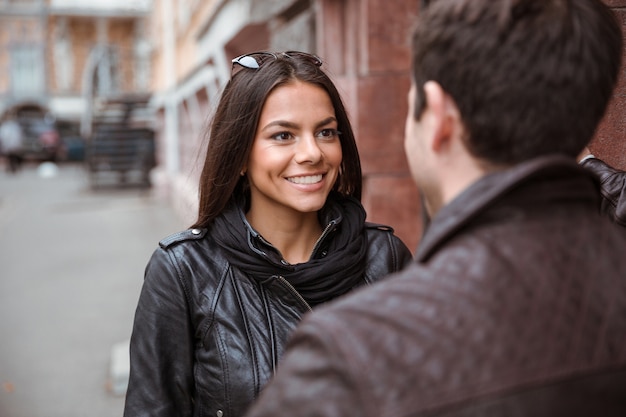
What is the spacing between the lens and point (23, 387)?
502cm

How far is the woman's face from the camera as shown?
6.82 ft

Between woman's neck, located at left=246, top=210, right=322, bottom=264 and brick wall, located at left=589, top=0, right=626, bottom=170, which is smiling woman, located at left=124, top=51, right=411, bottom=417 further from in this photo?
brick wall, located at left=589, top=0, right=626, bottom=170

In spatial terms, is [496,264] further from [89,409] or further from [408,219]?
[89,409]

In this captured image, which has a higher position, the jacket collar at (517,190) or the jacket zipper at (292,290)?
the jacket collar at (517,190)

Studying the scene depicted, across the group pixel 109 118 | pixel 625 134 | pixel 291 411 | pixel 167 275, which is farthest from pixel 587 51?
pixel 109 118

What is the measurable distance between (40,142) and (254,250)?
29.8 meters

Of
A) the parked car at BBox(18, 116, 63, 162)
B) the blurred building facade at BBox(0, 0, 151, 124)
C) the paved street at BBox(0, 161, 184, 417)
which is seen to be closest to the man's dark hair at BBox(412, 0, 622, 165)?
the paved street at BBox(0, 161, 184, 417)

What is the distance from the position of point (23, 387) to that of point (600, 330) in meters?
4.74

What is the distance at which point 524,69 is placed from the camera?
1.04m

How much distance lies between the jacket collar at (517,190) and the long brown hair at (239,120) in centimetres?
107

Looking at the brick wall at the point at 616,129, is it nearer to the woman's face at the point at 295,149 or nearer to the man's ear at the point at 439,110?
the woman's face at the point at 295,149

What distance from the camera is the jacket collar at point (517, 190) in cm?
105

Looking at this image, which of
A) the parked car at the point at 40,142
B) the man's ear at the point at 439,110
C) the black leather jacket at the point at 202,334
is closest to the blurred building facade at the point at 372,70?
the black leather jacket at the point at 202,334

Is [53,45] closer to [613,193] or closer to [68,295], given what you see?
[68,295]
